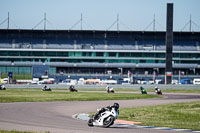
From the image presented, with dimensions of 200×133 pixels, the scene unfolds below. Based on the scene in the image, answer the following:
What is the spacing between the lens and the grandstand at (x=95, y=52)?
12381 centimetres

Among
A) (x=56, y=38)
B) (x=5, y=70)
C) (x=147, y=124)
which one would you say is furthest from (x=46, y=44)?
(x=147, y=124)

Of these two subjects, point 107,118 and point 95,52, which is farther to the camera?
point 95,52

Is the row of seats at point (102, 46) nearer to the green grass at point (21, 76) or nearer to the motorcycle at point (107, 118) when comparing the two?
the green grass at point (21, 76)

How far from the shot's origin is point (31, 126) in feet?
80.9

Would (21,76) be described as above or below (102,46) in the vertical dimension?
below

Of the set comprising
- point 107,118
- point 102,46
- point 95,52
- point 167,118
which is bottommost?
point 167,118

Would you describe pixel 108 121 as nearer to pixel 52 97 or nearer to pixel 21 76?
pixel 52 97

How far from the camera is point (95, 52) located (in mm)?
124812

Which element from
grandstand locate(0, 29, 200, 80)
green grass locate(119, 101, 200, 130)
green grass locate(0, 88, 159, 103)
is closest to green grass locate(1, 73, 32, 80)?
grandstand locate(0, 29, 200, 80)

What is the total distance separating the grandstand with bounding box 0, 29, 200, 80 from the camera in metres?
124

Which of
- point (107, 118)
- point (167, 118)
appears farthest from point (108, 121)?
point (167, 118)

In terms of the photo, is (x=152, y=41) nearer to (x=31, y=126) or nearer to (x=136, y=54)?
(x=136, y=54)

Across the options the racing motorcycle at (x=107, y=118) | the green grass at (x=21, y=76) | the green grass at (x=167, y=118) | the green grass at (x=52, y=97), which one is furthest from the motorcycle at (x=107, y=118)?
the green grass at (x=21, y=76)

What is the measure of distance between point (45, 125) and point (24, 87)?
6444cm
